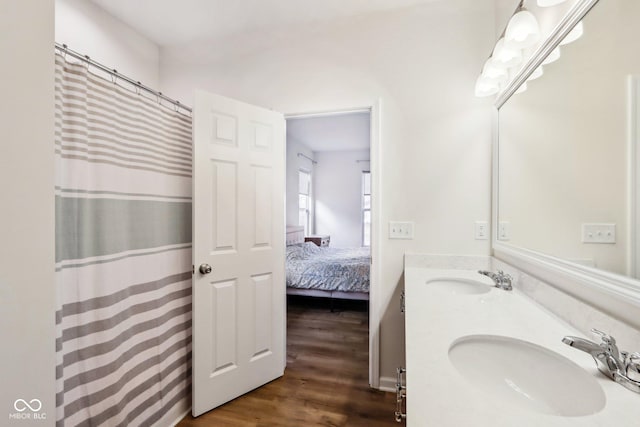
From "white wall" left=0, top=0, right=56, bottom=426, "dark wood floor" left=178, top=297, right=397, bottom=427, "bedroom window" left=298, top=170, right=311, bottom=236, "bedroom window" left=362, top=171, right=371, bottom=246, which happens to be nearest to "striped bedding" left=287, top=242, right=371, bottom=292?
"dark wood floor" left=178, top=297, right=397, bottom=427

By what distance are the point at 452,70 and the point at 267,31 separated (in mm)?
1427

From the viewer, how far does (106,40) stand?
1.90m

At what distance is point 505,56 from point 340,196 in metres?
4.84

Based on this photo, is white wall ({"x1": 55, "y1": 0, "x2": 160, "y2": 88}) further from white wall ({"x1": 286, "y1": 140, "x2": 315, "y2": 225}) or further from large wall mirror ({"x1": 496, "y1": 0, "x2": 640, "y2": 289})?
white wall ({"x1": 286, "y1": 140, "x2": 315, "y2": 225})

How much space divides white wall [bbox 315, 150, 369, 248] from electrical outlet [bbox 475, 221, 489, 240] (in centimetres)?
422

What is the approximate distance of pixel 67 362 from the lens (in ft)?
3.72

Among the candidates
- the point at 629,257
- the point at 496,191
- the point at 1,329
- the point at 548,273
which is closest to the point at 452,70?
the point at 496,191

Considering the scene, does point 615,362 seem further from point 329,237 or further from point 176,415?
point 329,237

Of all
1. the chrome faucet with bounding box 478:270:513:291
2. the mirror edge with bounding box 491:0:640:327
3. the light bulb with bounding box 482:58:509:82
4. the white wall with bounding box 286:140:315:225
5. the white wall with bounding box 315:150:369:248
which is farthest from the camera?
the white wall with bounding box 315:150:369:248

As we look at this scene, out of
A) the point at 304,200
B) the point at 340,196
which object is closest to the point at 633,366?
the point at 304,200

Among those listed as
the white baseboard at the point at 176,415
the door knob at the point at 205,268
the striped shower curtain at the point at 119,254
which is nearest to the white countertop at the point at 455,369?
the door knob at the point at 205,268

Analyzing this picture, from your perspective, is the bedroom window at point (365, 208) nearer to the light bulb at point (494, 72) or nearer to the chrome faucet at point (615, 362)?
the light bulb at point (494, 72)

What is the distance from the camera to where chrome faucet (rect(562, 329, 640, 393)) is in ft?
1.98

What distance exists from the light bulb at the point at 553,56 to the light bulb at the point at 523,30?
14 cm
